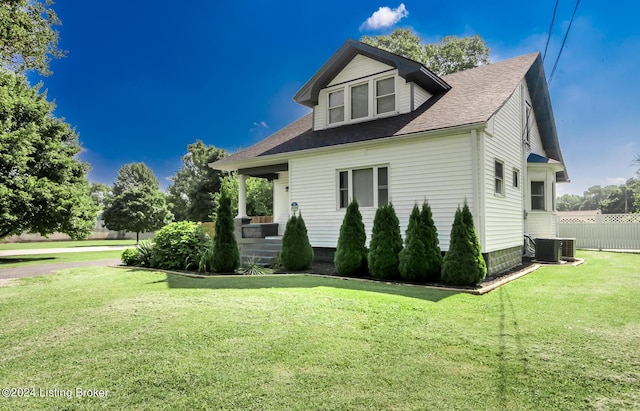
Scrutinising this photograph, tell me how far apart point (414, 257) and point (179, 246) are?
22.3ft

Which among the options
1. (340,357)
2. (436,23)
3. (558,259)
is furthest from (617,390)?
(436,23)

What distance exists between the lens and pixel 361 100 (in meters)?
11.4

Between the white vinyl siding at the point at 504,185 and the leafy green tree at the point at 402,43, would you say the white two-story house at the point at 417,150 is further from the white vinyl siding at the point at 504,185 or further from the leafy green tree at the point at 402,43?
the leafy green tree at the point at 402,43

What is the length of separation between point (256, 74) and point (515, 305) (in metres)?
17.6

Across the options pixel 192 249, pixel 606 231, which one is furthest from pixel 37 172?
pixel 606 231

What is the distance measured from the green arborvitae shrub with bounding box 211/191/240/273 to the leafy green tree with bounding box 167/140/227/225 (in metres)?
27.3

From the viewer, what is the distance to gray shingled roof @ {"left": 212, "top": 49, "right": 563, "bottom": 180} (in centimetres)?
890

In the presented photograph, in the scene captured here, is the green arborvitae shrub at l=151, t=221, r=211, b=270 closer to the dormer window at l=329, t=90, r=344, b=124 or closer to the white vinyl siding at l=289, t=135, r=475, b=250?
the white vinyl siding at l=289, t=135, r=475, b=250

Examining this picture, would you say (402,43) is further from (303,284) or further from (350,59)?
(303,284)

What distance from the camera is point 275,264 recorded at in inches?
404

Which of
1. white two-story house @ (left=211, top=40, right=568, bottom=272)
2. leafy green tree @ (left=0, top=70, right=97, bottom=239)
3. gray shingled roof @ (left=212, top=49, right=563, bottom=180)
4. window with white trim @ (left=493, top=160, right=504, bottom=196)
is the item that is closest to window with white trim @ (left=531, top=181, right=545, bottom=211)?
white two-story house @ (left=211, top=40, right=568, bottom=272)

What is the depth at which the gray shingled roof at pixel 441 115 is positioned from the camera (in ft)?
29.2

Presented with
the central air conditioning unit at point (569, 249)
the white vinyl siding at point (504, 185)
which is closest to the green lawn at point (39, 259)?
the white vinyl siding at point (504, 185)

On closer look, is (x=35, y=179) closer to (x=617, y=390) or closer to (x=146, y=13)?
(x=146, y=13)
